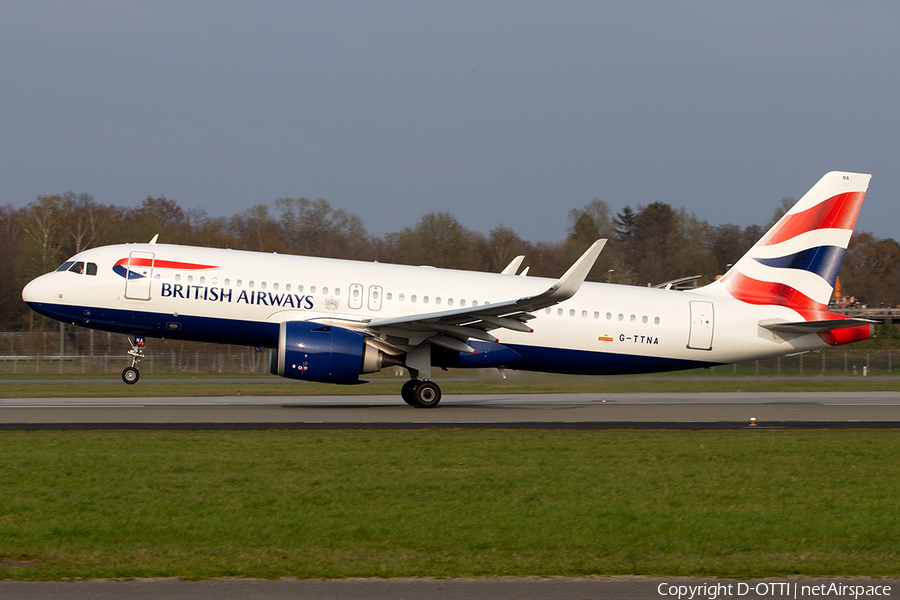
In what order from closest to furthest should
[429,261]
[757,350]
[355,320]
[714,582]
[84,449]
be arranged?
[714,582] < [84,449] < [355,320] < [757,350] < [429,261]

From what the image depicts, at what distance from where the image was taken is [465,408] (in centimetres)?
2258

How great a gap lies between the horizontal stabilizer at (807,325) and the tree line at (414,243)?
41526 millimetres

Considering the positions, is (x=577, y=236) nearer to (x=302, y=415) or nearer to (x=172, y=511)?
(x=302, y=415)

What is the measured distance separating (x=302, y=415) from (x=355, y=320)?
3261 mm

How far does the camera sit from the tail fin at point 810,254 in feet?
80.7

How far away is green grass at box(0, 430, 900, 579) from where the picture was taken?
7.40 metres

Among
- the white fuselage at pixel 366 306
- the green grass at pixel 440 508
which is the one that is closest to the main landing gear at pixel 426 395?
the white fuselage at pixel 366 306

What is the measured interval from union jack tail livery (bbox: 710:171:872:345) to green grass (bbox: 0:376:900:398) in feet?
15.0

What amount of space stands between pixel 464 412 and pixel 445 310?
2.98 meters

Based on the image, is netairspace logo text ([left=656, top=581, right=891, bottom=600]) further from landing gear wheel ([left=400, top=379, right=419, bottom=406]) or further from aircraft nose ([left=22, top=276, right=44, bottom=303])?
aircraft nose ([left=22, top=276, right=44, bottom=303])

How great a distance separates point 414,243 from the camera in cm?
7481

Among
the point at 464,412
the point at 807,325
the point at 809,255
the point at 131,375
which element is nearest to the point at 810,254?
the point at 809,255

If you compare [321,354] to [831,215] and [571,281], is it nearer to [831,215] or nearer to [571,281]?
[571,281]

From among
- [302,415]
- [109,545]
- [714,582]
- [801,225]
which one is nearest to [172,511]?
[109,545]
